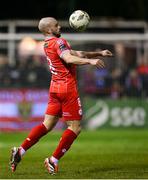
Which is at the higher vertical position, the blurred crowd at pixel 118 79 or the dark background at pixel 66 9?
the dark background at pixel 66 9

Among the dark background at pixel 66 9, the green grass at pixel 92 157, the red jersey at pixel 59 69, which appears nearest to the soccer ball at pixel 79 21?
the red jersey at pixel 59 69

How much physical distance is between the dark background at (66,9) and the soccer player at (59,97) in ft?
90.0

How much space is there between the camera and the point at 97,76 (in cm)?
2788

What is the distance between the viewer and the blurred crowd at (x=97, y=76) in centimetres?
2759

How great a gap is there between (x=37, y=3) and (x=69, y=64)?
28.4 meters

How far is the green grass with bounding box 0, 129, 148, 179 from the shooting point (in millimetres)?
14444

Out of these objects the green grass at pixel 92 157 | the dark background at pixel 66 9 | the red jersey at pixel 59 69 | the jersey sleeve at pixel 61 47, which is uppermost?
the jersey sleeve at pixel 61 47

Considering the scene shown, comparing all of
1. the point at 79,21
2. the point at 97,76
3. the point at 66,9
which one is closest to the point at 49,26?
the point at 79,21

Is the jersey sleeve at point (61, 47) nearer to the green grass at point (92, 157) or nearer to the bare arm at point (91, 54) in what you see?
the bare arm at point (91, 54)

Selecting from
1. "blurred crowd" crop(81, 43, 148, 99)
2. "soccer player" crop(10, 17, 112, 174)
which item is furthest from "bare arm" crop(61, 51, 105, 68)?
"blurred crowd" crop(81, 43, 148, 99)

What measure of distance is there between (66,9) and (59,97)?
91.7 feet

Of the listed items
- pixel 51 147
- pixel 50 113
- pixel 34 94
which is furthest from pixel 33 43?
pixel 50 113

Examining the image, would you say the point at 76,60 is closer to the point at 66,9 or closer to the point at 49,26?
the point at 49,26

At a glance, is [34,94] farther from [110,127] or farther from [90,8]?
[90,8]
